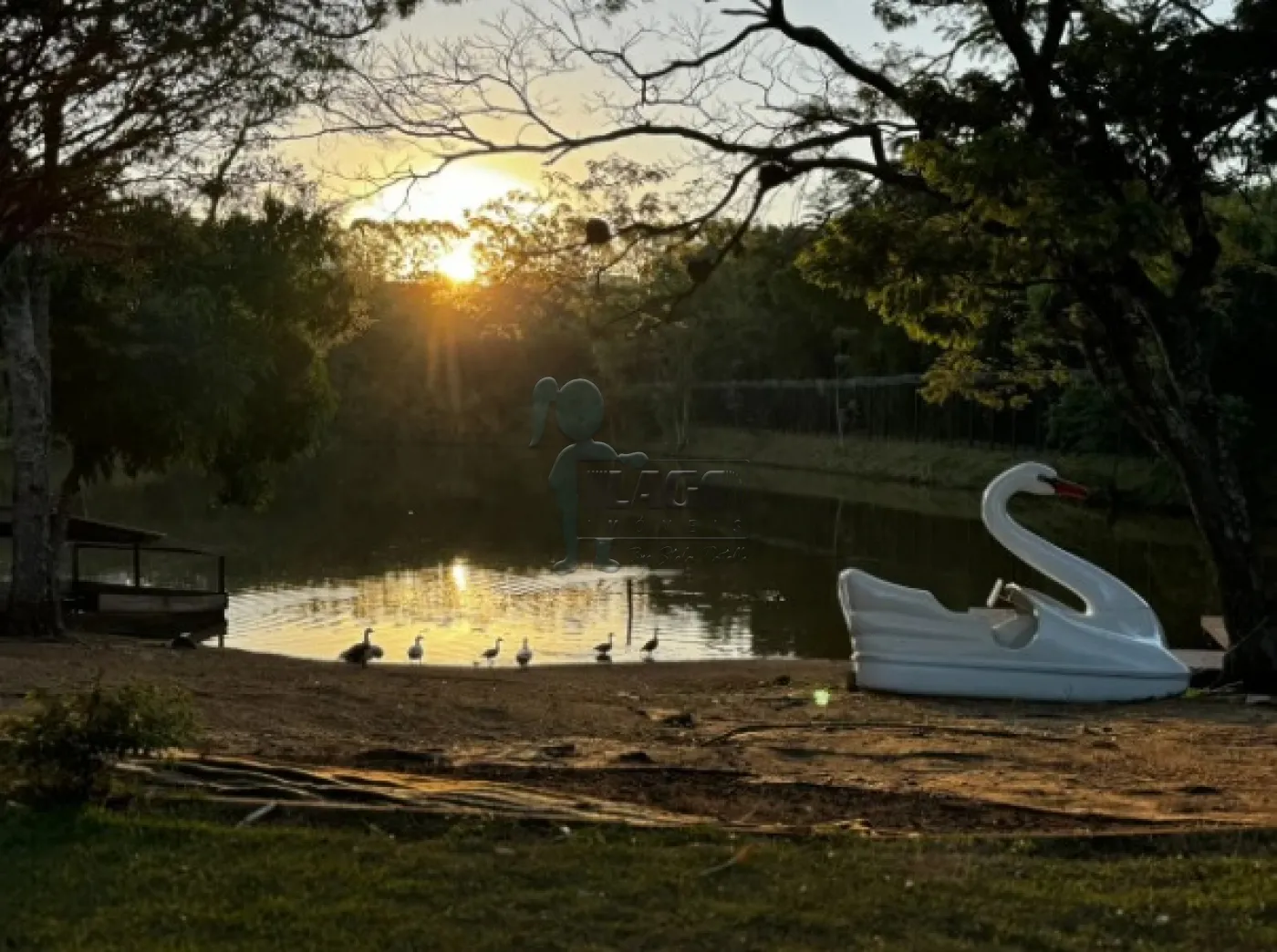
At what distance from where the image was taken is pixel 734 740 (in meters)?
7.95

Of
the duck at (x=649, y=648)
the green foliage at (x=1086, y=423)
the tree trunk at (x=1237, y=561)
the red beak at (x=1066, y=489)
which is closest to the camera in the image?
the tree trunk at (x=1237, y=561)

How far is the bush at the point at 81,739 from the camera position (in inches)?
189

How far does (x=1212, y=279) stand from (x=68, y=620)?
12.3m

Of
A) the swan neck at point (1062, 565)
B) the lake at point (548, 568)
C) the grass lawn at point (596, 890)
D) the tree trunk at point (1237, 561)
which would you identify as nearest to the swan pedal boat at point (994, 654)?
the swan neck at point (1062, 565)

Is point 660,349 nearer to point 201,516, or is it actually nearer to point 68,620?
point 201,516

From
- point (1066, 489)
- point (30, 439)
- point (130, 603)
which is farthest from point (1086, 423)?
point (30, 439)

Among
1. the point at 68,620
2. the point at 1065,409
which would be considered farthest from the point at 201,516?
the point at 1065,409

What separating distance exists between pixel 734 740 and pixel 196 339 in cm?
879

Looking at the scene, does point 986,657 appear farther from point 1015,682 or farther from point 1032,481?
point 1032,481

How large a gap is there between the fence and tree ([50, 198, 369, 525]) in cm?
2581

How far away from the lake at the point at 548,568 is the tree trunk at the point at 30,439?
359 centimetres

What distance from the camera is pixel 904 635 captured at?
10828mm

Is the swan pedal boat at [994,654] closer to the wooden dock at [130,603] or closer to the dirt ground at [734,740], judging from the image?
the dirt ground at [734,740]

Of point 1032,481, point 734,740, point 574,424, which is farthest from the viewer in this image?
point 574,424
